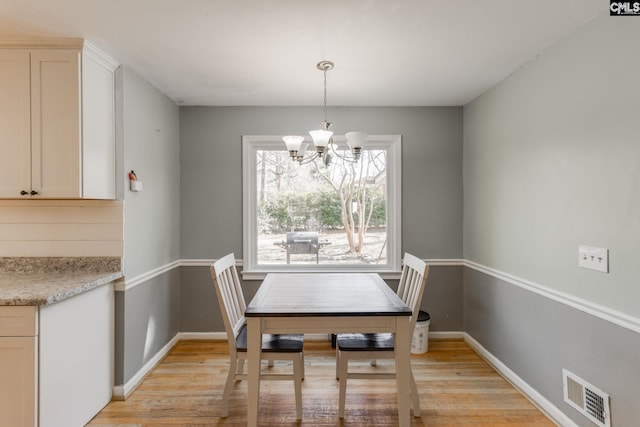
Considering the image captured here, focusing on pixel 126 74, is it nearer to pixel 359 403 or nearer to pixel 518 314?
pixel 359 403

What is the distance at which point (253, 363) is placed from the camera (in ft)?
6.46

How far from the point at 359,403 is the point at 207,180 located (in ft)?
8.02

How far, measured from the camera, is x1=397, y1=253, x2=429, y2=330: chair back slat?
2174mm

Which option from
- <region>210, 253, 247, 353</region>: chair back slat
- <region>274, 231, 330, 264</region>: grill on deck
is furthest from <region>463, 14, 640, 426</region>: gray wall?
<region>210, 253, 247, 353</region>: chair back slat

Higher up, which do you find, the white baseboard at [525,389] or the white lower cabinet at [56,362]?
the white lower cabinet at [56,362]

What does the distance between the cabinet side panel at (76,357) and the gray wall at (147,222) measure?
0.43 ft

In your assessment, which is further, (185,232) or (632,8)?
(185,232)

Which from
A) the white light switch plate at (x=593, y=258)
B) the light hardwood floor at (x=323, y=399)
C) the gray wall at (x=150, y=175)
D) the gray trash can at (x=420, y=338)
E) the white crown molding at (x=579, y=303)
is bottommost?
the light hardwood floor at (x=323, y=399)

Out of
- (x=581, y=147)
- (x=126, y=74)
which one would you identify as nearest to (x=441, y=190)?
(x=581, y=147)

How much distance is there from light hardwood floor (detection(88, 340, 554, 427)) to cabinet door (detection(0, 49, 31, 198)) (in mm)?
1589

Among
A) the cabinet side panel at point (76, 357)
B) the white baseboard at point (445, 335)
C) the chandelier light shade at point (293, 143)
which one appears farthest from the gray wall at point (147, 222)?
the white baseboard at point (445, 335)

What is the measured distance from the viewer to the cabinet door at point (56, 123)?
2.21 metres

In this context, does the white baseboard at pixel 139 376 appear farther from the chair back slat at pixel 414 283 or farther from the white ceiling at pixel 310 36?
the white ceiling at pixel 310 36

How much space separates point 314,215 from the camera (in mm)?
3721
